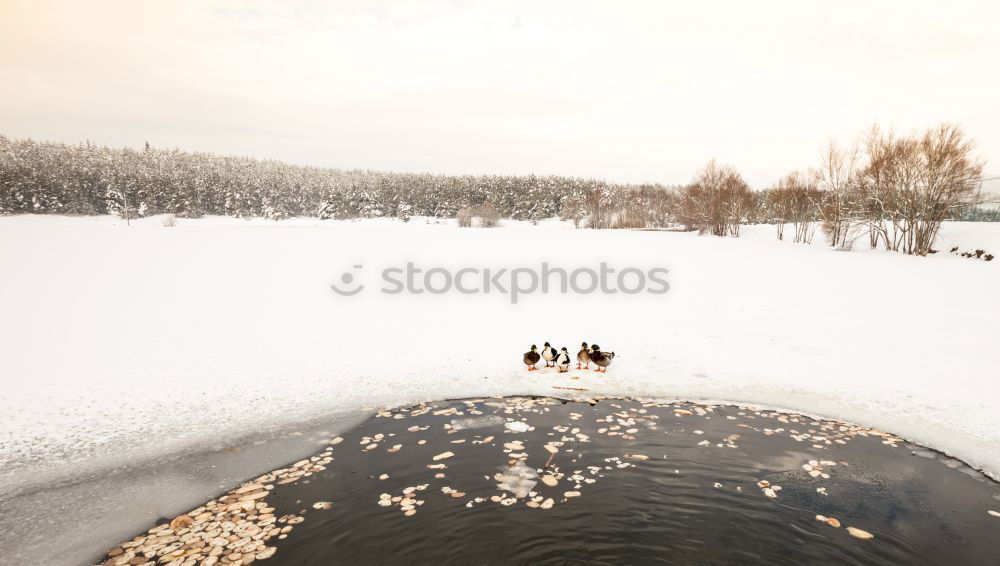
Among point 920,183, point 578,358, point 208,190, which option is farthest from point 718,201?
point 208,190

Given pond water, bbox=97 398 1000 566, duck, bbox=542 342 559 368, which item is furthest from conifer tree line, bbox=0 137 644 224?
pond water, bbox=97 398 1000 566

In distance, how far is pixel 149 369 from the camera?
13.0m

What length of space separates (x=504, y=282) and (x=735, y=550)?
69.4ft

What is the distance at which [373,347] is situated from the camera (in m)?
15.8

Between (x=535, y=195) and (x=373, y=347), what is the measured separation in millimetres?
98048

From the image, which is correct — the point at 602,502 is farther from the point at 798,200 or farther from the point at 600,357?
the point at 798,200

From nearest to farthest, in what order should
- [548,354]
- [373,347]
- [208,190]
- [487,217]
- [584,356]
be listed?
[584,356], [548,354], [373,347], [487,217], [208,190]

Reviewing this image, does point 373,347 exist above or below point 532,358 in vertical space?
below

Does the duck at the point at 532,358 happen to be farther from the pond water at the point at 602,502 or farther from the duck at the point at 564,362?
the pond water at the point at 602,502

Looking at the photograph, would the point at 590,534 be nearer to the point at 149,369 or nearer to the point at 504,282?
the point at 149,369

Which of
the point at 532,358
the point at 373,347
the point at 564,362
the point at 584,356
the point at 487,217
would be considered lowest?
the point at 373,347

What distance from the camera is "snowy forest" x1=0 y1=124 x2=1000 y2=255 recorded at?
32750mm

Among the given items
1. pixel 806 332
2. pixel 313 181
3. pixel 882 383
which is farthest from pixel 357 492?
pixel 313 181

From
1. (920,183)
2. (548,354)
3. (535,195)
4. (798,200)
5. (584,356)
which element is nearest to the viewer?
(584,356)
